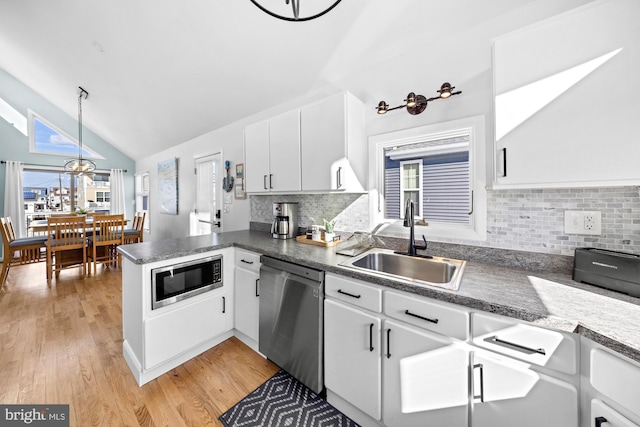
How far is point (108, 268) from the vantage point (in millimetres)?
4199

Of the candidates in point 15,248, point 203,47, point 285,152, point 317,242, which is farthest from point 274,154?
point 15,248

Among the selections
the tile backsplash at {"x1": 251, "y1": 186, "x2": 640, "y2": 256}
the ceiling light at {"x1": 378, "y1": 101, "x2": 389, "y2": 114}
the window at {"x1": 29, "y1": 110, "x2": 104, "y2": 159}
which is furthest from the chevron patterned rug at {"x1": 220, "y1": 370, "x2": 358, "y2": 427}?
the window at {"x1": 29, "y1": 110, "x2": 104, "y2": 159}

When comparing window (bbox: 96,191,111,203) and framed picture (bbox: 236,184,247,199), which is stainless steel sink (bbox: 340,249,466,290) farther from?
window (bbox: 96,191,111,203)

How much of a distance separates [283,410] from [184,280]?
42.3 inches

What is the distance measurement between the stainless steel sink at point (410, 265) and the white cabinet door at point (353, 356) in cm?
27

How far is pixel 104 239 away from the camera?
399cm

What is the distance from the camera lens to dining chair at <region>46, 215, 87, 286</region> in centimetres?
351

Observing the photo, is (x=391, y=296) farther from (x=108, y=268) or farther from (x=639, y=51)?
(x=108, y=268)

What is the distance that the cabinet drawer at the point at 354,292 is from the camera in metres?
1.24

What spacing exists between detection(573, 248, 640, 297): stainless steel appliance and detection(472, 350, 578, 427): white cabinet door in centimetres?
52

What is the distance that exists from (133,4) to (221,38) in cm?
84

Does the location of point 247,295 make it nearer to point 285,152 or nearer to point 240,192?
point 285,152

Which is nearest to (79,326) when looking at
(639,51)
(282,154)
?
(282,154)

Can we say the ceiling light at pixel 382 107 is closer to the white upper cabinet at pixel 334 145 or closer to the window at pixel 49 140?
the white upper cabinet at pixel 334 145
